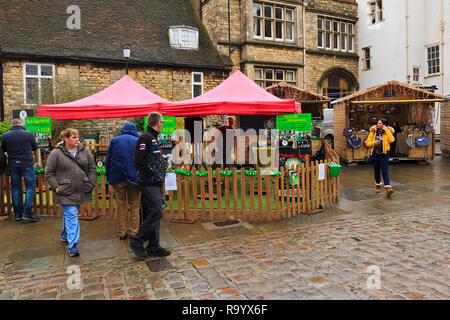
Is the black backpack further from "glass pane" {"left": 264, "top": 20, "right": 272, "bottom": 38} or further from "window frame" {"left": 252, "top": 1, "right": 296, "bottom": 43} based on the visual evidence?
"glass pane" {"left": 264, "top": 20, "right": 272, "bottom": 38}

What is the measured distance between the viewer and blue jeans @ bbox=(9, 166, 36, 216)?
6605 millimetres

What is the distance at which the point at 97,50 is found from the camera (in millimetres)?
16844

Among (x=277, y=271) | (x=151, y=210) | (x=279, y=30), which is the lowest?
(x=277, y=271)

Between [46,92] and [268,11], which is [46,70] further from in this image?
[268,11]

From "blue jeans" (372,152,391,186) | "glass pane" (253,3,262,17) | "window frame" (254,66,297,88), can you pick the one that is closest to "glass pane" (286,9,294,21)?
"glass pane" (253,3,262,17)

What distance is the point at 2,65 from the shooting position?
14930 millimetres

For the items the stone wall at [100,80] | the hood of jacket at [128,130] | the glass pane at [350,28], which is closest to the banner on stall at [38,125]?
the hood of jacket at [128,130]

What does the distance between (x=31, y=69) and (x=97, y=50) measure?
298cm

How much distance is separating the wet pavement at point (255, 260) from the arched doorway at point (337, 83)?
58.2ft

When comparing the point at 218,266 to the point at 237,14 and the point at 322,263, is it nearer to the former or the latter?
the point at 322,263

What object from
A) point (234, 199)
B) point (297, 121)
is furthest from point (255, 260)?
point (297, 121)

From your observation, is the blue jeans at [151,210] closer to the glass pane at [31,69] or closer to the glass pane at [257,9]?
the glass pane at [31,69]
